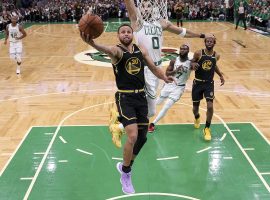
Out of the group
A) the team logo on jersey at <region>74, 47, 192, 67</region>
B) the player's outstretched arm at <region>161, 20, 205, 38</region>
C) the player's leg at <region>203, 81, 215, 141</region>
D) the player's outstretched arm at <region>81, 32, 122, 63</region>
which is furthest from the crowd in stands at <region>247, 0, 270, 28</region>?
the player's outstretched arm at <region>81, 32, 122, 63</region>

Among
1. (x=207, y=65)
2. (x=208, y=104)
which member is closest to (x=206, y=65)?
(x=207, y=65)

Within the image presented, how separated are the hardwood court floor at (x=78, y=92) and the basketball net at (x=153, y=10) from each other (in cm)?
247

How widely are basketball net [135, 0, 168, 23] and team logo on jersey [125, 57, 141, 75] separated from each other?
1.70 meters

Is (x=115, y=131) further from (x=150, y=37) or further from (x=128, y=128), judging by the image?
(x=150, y=37)

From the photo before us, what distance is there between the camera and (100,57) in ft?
50.6

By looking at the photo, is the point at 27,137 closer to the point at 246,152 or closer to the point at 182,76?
the point at 182,76

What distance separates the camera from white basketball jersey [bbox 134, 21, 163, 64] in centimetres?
609

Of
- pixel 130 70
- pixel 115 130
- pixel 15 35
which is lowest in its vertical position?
pixel 115 130

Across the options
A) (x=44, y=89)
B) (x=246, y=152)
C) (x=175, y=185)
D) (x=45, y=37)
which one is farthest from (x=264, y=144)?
(x=45, y=37)

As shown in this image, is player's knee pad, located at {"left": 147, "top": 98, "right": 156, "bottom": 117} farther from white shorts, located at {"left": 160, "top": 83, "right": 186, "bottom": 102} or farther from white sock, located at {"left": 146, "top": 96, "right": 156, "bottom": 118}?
white shorts, located at {"left": 160, "top": 83, "right": 186, "bottom": 102}

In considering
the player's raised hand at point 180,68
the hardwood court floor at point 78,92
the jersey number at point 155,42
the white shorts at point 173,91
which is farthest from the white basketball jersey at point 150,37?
the hardwood court floor at point 78,92

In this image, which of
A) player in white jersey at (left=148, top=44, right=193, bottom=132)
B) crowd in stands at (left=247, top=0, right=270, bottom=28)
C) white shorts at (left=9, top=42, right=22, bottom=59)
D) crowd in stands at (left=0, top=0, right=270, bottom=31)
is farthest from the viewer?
crowd in stands at (left=0, top=0, right=270, bottom=31)

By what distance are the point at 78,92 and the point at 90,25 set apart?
625cm

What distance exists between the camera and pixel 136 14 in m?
5.86
